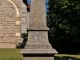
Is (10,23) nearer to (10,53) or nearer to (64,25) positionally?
(10,53)

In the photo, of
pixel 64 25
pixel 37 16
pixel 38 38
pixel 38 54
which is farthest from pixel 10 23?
pixel 38 54

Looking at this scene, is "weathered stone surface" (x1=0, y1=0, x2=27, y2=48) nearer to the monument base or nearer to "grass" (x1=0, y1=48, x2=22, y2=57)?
"grass" (x1=0, y1=48, x2=22, y2=57)

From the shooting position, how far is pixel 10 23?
23.5 metres

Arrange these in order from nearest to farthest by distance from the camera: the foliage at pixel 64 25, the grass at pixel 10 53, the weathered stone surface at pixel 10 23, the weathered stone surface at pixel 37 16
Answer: the weathered stone surface at pixel 37 16, the grass at pixel 10 53, the weathered stone surface at pixel 10 23, the foliage at pixel 64 25

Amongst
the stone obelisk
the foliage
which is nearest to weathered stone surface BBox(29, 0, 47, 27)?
the stone obelisk

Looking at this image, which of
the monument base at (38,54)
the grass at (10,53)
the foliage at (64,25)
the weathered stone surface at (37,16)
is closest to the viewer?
the monument base at (38,54)

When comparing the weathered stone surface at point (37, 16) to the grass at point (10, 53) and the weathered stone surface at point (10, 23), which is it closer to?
the grass at point (10, 53)

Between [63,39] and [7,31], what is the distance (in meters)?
7.07

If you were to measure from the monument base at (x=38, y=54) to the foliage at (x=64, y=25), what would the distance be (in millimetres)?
14931

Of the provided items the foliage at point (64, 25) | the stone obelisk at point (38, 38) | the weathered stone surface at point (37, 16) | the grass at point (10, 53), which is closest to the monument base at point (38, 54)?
the stone obelisk at point (38, 38)

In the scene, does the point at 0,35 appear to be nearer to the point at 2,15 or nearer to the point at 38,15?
the point at 2,15

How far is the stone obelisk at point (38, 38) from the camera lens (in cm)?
928

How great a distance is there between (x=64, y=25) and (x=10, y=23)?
5.68m

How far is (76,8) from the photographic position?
2436cm
